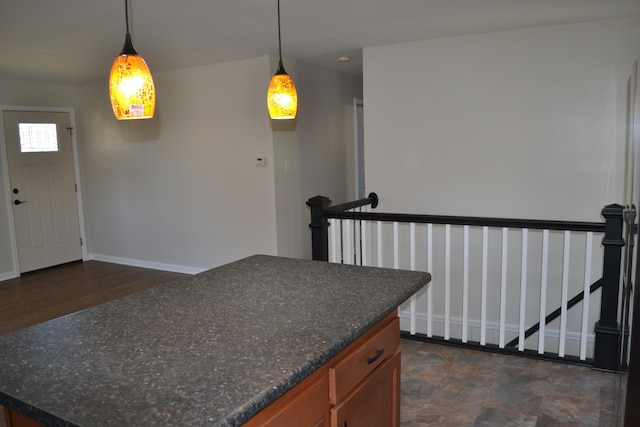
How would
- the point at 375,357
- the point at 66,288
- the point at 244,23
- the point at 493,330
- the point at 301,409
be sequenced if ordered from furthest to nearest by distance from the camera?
the point at 66,288 < the point at 493,330 < the point at 244,23 < the point at 375,357 < the point at 301,409

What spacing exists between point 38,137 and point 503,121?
18.0 feet

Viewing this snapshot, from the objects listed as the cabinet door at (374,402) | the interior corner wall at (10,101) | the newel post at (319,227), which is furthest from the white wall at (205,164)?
the cabinet door at (374,402)

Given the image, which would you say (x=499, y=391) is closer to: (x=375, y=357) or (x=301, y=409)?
(x=375, y=357)

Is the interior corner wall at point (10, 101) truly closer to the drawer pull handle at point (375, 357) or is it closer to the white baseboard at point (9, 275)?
the white baseboard at point (9, 275)

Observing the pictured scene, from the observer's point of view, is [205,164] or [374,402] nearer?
[374,402]

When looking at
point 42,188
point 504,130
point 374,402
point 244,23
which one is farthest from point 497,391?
point 42,188

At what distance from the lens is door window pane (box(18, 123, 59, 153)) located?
6.05 m

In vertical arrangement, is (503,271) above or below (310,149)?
below

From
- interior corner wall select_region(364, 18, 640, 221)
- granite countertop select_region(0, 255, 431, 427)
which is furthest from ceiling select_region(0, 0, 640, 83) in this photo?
granite countertop select_region(0, 255, 431, 427)

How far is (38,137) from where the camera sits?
6.21m

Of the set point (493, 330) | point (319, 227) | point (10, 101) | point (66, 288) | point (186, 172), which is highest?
point (10, 101)

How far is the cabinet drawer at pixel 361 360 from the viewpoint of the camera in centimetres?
151

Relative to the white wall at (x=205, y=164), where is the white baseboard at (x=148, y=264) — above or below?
below

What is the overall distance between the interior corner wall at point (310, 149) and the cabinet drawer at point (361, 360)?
11.1ft
